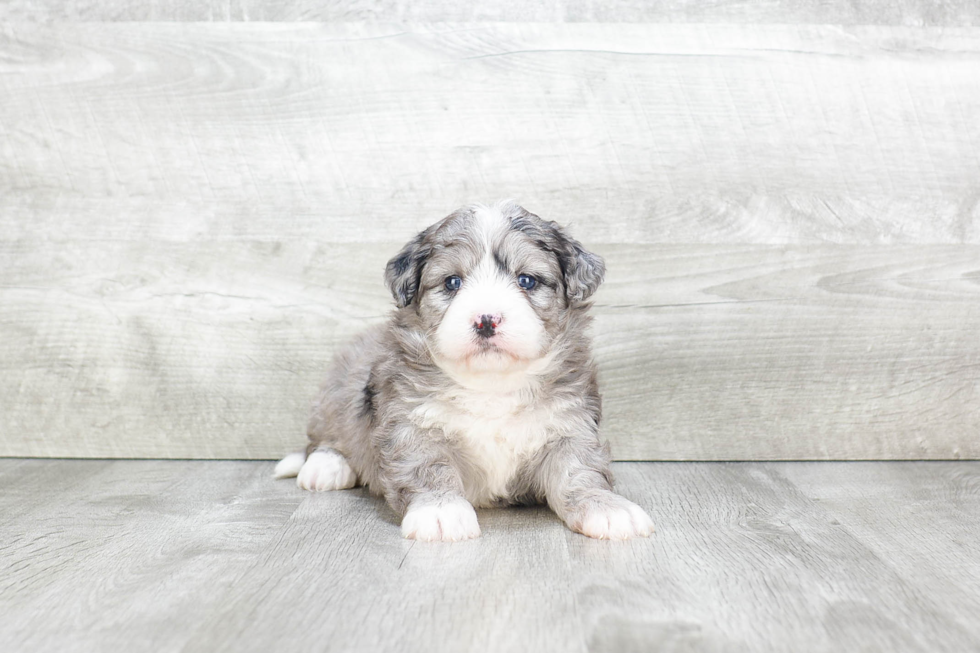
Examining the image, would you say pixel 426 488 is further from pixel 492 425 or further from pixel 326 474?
pixel 326 474

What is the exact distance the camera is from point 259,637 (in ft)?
5.90

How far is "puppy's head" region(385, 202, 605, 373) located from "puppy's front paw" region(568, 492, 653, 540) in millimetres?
458

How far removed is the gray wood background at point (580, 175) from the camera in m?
3.67

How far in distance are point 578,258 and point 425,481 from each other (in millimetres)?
824

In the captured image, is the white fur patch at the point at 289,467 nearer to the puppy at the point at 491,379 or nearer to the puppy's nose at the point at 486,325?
the puppy at the point at 491,379

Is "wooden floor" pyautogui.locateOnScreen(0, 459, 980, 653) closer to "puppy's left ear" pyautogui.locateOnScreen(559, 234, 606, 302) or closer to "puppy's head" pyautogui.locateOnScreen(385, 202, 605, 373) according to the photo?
"puppy's head" pyautogui.locateOnScreen(385, 202, 605, 373)

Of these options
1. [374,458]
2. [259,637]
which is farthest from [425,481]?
[259,637]

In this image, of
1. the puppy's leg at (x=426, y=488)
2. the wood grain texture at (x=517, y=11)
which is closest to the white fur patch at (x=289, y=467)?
the puppy's leg at (x=426, y=488)

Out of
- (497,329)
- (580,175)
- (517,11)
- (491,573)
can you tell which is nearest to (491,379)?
(497,329)

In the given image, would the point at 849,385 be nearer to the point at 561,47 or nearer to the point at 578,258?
the point at 578,258

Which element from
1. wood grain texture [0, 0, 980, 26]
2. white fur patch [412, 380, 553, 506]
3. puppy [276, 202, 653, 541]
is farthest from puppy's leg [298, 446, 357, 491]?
wood grain texture [0, 0, 980, 26]

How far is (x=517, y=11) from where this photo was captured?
3701mm

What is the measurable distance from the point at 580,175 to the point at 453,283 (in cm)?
117

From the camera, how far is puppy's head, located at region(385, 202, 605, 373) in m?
2.56
